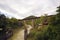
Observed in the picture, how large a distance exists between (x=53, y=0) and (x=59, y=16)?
27.5 inches

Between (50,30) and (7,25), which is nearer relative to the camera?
(50,30)

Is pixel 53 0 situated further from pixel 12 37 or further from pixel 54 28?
pixel 12 37

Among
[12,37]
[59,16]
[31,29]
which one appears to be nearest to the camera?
[59,16]

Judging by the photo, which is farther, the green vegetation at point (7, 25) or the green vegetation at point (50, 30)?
the green vegetation at point (7, 25)

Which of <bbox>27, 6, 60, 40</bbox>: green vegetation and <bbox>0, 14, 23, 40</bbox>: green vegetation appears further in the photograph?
<bbox>0, 14, 23, 40</bbox>: green vegetation

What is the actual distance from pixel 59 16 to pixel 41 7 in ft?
2.36

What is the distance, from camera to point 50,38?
236cm

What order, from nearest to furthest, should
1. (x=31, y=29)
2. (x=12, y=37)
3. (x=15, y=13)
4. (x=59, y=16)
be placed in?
(x=59, y=16) → (x=31, y=29) → (x=12, y=37) → (x=15, y=13)

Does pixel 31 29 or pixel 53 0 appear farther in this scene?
pixel 53 0

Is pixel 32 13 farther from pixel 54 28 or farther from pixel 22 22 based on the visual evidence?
pixel 54 28

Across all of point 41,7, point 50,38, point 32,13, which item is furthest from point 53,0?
point 50,38

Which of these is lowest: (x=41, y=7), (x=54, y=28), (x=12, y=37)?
(x=12, y=37)

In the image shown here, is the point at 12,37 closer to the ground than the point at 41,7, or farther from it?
closer to the ground

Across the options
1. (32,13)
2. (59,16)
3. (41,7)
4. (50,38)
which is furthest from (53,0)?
(50,38)
